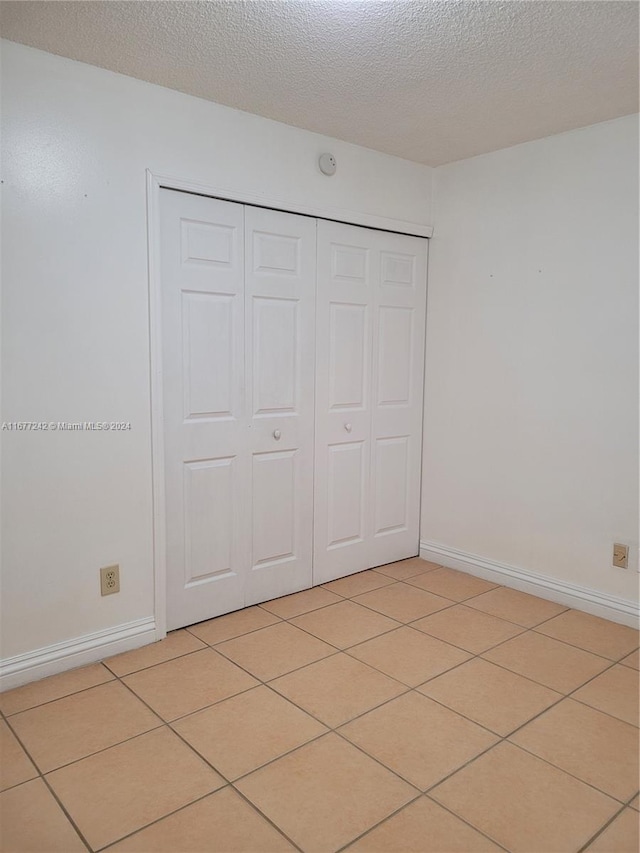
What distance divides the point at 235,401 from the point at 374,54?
5.08 ft

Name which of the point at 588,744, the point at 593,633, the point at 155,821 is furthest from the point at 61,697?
the point at 593,633

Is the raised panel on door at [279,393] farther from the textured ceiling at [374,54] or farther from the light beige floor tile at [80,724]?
the light beige floor tile at [80,724]

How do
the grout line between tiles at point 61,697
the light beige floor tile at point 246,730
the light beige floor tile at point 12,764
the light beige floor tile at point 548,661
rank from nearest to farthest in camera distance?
the light beige floor tile at point 12,764
the light beige floor tile at point 246,730
the grout line between tiles at point 61,697
the light beige floor tile at point 548,661

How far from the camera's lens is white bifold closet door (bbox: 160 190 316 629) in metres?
2.84

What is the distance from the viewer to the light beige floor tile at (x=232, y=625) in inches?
113

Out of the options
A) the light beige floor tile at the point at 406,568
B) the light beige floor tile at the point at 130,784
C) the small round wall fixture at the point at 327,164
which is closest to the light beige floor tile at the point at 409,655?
the light beige floor tile at the point at 406,568

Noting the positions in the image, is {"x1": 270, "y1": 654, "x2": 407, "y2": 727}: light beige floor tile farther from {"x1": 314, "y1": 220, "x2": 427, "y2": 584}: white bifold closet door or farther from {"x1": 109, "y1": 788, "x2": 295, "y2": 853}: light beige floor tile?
{"x1": 314, "y1": 220, "x2": 427, "y2": 584}: white bifold closet door

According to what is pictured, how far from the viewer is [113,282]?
2.57 metres

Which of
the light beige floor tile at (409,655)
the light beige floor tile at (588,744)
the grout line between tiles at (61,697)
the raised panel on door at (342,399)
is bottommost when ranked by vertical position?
the light beige floor tile at (588,744)

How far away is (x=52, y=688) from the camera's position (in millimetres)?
2424

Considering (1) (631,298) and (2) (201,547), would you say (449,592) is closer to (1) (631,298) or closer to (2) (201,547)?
(2) (201,547)

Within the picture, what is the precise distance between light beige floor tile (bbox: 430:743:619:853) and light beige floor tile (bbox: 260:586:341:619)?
4.24ft

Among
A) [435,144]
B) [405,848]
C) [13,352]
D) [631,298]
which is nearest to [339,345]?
[435,144]

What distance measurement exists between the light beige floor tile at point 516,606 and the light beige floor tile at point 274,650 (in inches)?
A: 36.6
